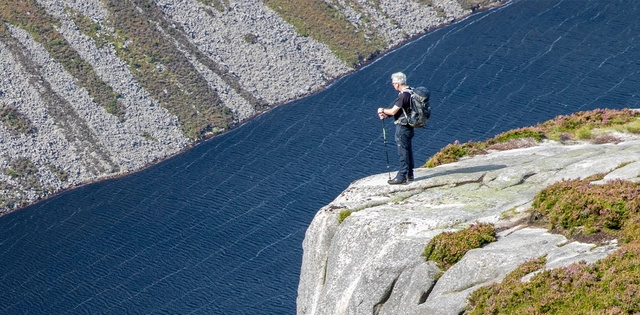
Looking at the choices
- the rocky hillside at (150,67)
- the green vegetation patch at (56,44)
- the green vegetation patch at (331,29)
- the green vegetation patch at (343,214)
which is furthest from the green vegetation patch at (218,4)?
the green vegetation patch at (343,214)

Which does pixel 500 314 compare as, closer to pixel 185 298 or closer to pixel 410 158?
pixel 410 158

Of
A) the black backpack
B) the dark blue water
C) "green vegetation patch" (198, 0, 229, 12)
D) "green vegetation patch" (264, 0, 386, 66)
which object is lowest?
the dark blue water

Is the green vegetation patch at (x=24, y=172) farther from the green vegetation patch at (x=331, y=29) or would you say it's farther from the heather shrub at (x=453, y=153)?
the heather shrub at (x=453, y=153)

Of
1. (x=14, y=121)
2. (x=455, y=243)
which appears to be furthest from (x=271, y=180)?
(x=455, y=243)

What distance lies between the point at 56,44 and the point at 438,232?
109982 mm

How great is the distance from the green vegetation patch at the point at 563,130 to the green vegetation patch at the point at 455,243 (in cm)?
896

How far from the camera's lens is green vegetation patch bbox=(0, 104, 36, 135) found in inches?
4146

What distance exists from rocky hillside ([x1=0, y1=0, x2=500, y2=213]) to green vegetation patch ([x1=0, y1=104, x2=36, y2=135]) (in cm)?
15

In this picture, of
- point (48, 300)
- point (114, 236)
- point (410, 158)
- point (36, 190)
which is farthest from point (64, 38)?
point (410, 158)

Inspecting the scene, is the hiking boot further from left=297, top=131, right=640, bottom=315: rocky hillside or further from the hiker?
left=297, top=131, right=640, bottom=315: rocky hillside

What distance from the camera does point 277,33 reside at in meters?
129

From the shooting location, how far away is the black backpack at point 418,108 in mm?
23781

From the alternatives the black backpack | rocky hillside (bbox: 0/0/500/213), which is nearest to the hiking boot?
the black backpack

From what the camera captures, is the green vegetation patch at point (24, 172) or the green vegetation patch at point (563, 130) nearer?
the green vegetation patch at point (563, 130)
